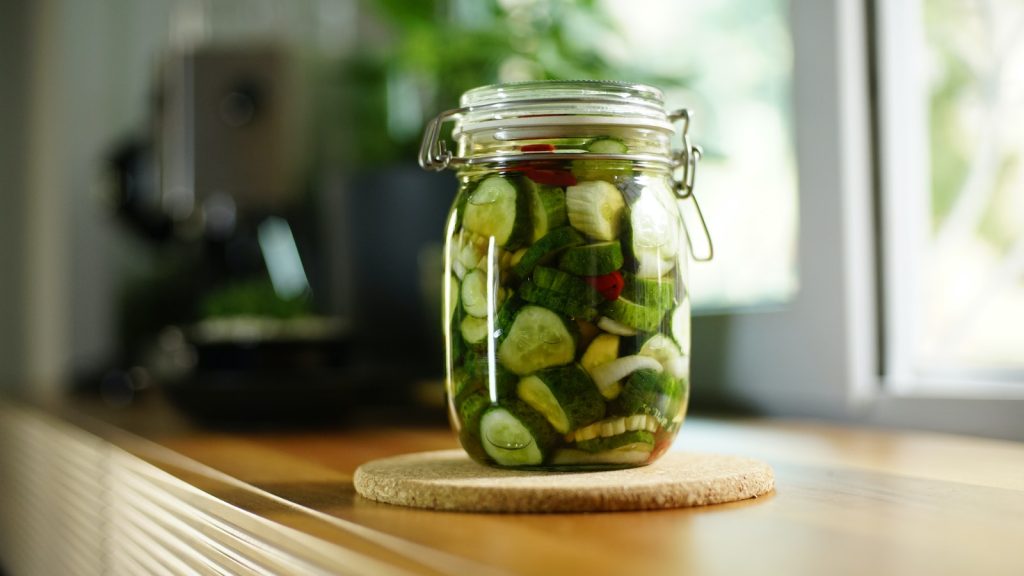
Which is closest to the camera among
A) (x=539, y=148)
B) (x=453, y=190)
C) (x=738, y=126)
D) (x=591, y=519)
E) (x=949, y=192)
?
(x=591, y=519)

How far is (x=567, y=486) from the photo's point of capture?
1.72 feet

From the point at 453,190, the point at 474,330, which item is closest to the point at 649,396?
the point at 474,330

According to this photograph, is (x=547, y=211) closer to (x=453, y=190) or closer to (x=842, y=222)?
(x=842, y=222)

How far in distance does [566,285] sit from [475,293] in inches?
2.3

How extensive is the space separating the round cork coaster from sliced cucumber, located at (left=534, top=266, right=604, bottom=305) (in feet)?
0.30

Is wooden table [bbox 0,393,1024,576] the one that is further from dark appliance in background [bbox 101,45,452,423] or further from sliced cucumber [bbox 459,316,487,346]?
dark appliance in background [bbox 101,45,452,423]

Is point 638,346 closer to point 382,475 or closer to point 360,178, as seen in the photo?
point 382,475

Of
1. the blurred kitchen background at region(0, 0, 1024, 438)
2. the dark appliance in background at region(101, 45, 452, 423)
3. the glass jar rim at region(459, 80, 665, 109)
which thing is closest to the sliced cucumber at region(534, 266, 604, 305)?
the glass jar rim at region(459, 80, 665, 109)

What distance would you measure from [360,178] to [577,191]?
0.99 meters

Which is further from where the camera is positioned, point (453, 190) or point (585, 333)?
point (453, 190)

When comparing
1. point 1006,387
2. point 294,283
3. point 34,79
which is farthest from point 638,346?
point 34,79

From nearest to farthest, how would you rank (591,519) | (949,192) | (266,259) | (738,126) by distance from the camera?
(591,519) → (949,192) → (738,126) → (266,259)

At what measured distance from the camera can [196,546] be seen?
2.09ft

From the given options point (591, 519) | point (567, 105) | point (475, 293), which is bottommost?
point (591, 519)
